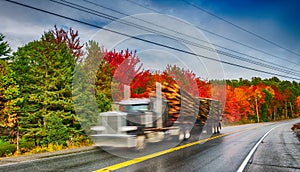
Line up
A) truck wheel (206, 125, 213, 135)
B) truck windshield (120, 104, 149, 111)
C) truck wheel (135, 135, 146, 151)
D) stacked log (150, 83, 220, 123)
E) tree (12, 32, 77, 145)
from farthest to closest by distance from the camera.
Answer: truck wheel (206, 125, 213, 135) → stacked log (150, 83, 220, 123) → tree (12, 32, 77, 145) → truck windshield (120, 104, 149, 111) → truck wheel (135, 135, 146, 151)

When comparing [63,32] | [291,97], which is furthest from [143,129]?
[291,97]

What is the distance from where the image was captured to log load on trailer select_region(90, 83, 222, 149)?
9844mm

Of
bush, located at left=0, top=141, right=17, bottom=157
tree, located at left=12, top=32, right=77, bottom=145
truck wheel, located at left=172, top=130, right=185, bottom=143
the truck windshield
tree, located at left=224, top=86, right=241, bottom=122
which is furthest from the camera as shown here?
tree, located at left=224, top=86, right=241, bottom=122

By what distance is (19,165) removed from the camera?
6.65 meters

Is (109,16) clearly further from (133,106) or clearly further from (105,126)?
(105,126)

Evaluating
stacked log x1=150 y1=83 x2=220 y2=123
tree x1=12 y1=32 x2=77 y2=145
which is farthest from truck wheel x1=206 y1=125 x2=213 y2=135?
tree x1=12 y1=32 x2=77 y2=145

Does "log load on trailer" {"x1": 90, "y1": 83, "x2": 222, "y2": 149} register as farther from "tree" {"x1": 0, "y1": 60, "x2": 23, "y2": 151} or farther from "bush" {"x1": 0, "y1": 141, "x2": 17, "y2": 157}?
"bush" {"x1": 0, "y1": 141, "x2": 17, "y2": 157}

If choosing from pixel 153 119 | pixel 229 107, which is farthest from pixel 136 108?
A: pixel 229 107

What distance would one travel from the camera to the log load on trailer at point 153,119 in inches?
388

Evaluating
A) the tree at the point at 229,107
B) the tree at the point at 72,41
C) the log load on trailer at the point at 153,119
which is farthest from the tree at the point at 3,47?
the tree at the point at 229,107

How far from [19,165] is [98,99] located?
845cm

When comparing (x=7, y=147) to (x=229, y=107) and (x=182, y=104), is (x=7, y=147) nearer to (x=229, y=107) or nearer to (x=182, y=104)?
(x=182, y=104)

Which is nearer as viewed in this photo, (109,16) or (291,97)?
(109,16)

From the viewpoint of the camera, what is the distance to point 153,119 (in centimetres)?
1141
